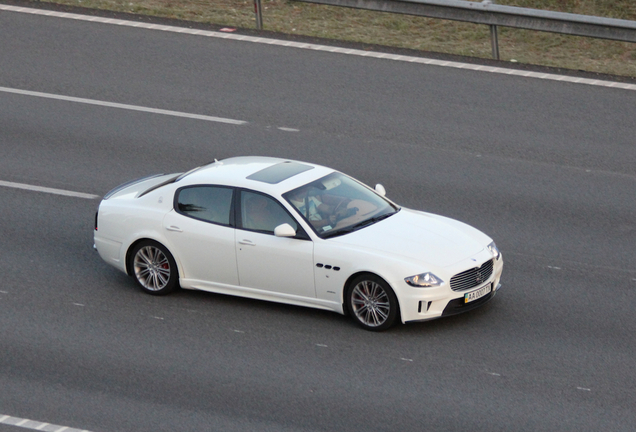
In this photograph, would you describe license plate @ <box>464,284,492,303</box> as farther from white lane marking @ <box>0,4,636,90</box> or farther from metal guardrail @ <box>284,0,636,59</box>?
metal guardrail @ <box>284,0,636,59</box>

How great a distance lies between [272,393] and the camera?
8930 mm

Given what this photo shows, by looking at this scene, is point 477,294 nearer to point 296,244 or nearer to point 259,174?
point 296,244

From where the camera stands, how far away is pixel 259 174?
10984 mm

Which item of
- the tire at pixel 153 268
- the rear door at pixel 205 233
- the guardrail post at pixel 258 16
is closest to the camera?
the rear door at pixel 205 233

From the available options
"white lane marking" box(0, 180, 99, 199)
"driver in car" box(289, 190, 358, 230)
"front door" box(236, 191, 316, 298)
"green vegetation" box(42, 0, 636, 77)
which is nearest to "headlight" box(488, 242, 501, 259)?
"driver in car" box(289, 190, 358, 230)

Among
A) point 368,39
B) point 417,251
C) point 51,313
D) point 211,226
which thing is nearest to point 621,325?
point 417,251

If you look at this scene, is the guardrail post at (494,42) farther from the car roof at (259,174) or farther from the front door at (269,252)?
the front door at (269,252)

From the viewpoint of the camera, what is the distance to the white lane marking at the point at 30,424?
8320mm

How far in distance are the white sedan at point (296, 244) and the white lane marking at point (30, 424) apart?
2.80 m

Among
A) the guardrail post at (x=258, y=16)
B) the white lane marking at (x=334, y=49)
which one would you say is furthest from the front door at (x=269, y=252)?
the guardrail post at (x=258, y=16)

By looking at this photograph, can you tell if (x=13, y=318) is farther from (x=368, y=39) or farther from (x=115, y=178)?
(x=368, y=39)

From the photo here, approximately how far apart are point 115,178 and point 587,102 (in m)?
7.49

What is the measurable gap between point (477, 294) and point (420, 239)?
79 cm

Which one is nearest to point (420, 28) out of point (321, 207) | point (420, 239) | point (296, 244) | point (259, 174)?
point (259, 174)
